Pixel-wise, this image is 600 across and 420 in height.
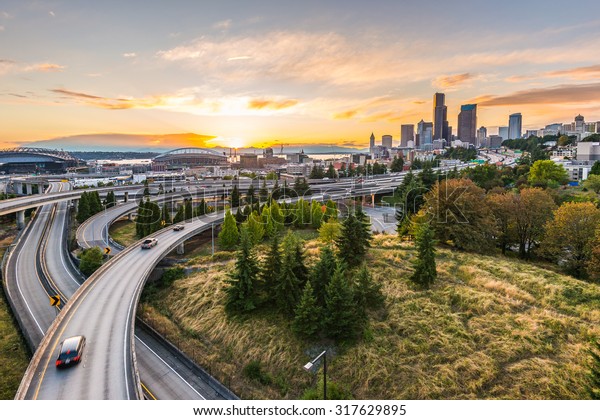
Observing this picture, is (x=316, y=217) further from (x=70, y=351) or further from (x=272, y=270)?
(x=70, y=351)

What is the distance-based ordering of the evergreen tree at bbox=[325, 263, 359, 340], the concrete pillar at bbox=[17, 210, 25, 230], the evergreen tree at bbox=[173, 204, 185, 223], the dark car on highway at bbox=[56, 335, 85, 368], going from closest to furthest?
the dark car on highway at bbox=[56, 335, 85, 368] < the evergreen tree at bbox=[325, 263, 359, 340] < the evergreen tree at bbox=[173, 204, 185, 223] < the concrete pillar at bbox=[17, 210, 25, 230]

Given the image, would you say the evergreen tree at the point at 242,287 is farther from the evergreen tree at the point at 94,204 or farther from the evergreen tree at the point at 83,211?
the evergreen tree at the point at 94,204

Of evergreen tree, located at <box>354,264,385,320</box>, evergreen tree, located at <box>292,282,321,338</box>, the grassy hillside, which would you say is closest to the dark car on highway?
the grassy hillside

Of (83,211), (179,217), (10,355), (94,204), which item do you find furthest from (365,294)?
(94,204)

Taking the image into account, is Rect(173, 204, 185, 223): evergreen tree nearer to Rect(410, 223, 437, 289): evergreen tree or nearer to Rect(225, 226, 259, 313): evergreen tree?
Rect(225, 226, 259, 313): evergreen tree

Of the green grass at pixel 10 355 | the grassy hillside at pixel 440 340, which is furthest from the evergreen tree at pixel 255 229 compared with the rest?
the green grass at pixel 10 355

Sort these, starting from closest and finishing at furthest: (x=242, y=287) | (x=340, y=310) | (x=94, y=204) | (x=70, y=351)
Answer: (x=70, y=351), (x=340, y=310), (x=242, y=287), (x=94, y=204)
